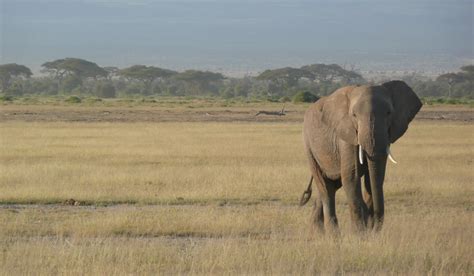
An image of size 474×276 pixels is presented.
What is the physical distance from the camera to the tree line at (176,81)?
11638 cm

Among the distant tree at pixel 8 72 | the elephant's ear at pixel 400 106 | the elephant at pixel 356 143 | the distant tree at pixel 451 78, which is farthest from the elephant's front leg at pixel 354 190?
the distant tree at pixel 8 72

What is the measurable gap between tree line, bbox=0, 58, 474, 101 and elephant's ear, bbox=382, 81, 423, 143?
100385 mm

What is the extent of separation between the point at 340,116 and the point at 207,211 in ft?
10.1

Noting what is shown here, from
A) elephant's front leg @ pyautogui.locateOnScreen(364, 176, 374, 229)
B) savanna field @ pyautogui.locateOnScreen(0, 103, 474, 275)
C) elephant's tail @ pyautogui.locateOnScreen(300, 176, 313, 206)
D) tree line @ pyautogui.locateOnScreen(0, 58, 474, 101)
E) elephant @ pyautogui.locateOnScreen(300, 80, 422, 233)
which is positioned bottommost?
tree line @ pyautogui.locateOnScreen(0, 58, 474, 101)

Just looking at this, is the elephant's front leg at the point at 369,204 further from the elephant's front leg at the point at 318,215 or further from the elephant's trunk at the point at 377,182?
the elephant's front leg at the point at 318,215

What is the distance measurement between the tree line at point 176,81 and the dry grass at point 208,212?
8827cm

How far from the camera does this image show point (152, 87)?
418ft

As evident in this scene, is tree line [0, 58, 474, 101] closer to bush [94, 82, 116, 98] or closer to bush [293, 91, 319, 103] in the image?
bush [94, 82, 116, 98]

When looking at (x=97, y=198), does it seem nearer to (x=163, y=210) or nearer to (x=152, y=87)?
(x=163, y=210)

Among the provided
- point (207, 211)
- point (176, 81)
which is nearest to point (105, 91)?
point (176, 81)

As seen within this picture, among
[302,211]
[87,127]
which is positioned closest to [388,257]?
[302,211]

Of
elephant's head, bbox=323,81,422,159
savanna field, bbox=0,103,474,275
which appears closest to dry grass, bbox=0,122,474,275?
savanna field, bbox=0,103,474,275

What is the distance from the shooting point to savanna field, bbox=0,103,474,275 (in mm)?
9875

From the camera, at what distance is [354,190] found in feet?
36.6
